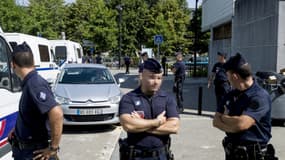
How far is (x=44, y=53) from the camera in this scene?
56.8 ft

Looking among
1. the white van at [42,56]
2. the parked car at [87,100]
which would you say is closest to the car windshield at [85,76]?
the parked car at [87,100]

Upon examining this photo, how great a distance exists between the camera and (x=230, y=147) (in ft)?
12.9

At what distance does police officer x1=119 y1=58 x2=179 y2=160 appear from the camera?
361 centimetres

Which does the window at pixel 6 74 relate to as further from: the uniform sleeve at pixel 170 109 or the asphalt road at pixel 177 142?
the asphalt road at pixel 177 142

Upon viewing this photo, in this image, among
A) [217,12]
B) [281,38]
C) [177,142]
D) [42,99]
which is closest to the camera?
[42,99]

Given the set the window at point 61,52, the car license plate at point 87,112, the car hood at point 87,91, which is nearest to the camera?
the car license plate at point 87,112

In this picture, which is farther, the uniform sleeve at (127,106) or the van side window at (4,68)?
the van side window at (4,68)

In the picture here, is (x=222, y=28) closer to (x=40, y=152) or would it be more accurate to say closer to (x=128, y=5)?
(x=40, y=152)

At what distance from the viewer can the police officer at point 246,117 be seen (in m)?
3.71

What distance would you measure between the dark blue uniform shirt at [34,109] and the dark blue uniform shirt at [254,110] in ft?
5.41

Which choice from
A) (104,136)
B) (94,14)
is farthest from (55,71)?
(94,14)

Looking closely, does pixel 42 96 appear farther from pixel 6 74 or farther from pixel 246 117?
pixel 246 117

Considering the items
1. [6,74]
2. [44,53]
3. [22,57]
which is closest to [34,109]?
[22,57]

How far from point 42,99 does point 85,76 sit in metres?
6.96
